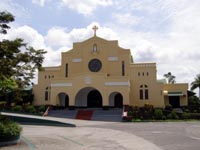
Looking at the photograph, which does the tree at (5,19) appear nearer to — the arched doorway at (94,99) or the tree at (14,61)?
→ the tree at (14,61)

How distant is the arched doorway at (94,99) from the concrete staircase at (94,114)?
378 centimetres

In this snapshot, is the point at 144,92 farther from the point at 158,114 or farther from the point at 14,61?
the point at 14,61

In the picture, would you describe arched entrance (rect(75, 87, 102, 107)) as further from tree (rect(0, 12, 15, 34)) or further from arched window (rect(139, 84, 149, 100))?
tree (rect(0, 12, 15, 34))

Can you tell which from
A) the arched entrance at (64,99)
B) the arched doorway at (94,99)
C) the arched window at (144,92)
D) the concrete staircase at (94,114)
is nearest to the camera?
the concrete staircase at (94,114)

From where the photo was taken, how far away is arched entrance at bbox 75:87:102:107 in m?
38.8

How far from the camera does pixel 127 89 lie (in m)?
34.6

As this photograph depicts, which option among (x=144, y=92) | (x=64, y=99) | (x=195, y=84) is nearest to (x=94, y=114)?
(x=64, y=99)

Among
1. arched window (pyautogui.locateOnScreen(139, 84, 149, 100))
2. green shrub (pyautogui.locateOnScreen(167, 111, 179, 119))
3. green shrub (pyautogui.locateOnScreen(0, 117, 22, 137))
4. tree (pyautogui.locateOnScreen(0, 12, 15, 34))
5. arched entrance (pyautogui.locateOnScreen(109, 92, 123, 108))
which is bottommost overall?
green shrub (pyautogui.locateOnScreen(167, 111, 179, 119))

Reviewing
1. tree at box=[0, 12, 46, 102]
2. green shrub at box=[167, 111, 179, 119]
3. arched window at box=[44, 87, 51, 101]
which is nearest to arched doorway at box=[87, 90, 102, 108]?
arched window at box=[44, 87, 51, 101]

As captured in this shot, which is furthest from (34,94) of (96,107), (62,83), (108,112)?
(108,112)

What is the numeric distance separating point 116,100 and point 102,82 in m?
4.27

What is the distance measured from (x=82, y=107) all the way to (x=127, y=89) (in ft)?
25.0

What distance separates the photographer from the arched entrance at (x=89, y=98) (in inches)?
1527

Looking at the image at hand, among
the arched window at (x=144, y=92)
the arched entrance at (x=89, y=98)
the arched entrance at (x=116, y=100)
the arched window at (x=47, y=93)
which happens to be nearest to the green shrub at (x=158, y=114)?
the arched window at (x=144, y=92)
